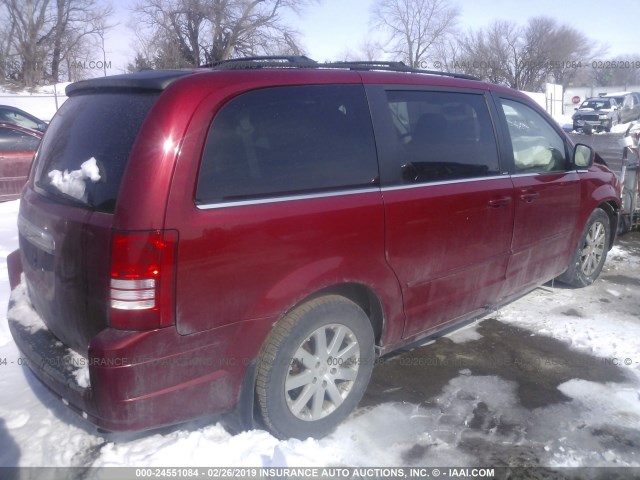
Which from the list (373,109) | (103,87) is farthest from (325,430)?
(103,87)

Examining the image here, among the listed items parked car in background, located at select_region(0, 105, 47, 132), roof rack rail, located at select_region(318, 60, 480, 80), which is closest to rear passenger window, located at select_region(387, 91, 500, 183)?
roof rack rail, located at select_region(318, 60, 480, 80)

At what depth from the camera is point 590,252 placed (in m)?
5.34

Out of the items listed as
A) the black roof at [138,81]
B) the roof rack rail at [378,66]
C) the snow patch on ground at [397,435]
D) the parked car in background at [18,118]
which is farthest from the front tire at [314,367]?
the parked car in background at [18,118]

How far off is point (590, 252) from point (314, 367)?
3.56 m

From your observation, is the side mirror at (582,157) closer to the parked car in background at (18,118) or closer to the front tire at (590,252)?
the front tire at (590,252)

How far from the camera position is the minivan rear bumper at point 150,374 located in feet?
7.56

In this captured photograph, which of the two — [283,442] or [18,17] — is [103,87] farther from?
[18,17]

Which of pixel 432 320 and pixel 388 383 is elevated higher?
pixel 432 320

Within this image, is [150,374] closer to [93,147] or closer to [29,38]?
[93,147]

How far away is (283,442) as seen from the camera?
112 inches

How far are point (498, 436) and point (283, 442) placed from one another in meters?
1.20

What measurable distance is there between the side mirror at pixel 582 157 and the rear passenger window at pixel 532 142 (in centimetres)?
13

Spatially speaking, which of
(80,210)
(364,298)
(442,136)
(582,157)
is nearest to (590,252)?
(582,157)

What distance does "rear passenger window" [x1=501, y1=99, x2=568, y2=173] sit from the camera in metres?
4.15
